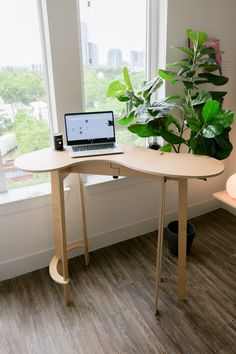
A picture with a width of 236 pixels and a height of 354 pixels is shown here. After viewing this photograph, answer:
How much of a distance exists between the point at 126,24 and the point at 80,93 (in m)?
0.70

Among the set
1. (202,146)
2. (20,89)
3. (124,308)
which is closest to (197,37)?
(202,146)

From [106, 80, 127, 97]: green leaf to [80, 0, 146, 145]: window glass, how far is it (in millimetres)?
218

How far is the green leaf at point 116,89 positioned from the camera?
203 centimetres

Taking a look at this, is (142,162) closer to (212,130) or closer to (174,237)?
(212,130)

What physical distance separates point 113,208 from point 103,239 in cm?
29

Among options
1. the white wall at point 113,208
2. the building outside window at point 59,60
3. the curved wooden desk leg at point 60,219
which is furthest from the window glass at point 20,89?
the curved wooden desk leg at point 60,219

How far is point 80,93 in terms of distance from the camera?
2.06 metres

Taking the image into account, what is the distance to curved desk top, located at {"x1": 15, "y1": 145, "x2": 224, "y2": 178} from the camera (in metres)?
1.47

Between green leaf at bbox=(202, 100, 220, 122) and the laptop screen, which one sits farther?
the laptop screen

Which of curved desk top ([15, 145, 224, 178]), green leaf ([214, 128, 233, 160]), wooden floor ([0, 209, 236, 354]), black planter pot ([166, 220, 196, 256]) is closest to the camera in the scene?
curved desk top ([15, 145, 224, 178])

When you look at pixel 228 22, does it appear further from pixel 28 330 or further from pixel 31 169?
pixel 28 330

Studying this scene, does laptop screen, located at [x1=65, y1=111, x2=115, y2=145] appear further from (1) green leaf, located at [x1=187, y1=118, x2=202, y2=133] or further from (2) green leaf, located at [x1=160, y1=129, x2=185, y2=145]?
(1) green leaf, located at [x1=187, y1=118, x2=202, y2=133]

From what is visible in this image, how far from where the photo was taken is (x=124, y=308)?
1817 millimetres

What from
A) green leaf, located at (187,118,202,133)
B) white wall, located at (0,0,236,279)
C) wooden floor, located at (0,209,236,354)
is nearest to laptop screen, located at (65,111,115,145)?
white wall, located at (0,0,236,279)
